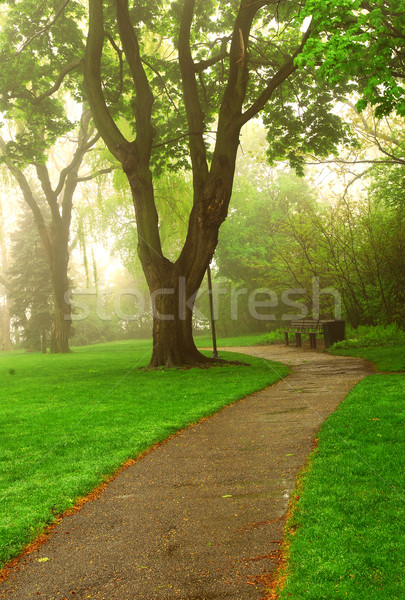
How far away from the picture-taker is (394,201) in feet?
62.6

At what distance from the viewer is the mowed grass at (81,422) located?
4.35 m

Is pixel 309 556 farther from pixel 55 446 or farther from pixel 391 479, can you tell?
pixel 55 446

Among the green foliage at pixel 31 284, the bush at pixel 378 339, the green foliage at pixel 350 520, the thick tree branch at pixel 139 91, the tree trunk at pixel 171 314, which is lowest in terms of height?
the green foliage at pixel 350 520

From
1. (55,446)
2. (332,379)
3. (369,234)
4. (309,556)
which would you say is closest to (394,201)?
(369,234)

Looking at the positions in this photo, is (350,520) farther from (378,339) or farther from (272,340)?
(272,340)

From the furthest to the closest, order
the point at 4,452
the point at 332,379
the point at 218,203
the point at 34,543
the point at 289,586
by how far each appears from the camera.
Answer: the point at 218,203, the point at 332,379, the point at 4,452, the point at 34,543, the point at 289,586

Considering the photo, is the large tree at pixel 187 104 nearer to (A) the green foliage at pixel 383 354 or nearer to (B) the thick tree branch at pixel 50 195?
(A) the green foliage at pixel 383 354

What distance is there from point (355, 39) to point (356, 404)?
4.89 metres

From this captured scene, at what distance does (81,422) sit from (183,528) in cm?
408

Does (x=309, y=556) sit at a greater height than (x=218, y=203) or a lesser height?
lesser

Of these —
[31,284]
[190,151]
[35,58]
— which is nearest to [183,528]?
[190,151]

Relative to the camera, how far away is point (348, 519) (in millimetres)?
3490

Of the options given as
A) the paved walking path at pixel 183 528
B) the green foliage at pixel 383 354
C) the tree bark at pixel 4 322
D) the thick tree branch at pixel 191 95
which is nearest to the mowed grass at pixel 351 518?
the paved walking path at pixel 183 528

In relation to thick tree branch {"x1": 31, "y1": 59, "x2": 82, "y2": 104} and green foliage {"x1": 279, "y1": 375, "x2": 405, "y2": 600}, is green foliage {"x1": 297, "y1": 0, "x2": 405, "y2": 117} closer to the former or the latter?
green foliage {"x1": 279, "y1": 375, "x2": 405, "y2": 600}
